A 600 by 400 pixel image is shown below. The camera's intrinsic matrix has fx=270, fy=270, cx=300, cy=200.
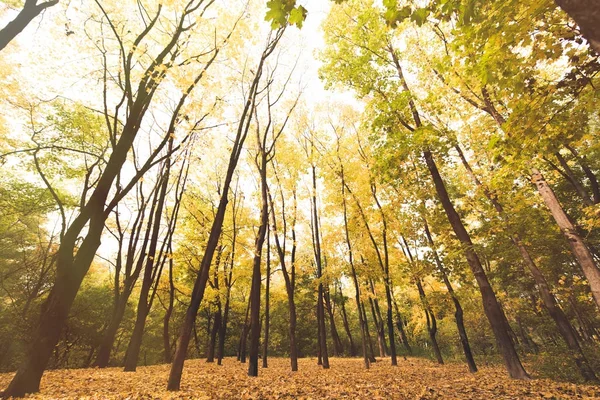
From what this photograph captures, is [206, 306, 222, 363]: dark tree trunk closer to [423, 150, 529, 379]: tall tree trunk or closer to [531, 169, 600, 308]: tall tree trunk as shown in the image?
[423, 150, 529, 379]: tall tree trunk

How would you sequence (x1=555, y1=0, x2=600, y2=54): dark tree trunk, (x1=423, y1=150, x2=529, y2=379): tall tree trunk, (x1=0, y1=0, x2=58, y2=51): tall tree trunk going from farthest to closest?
1. (x1=423, y1=150, x2=529, y2=379): tall tree trunk
2. (x1=0, y1=0, x2=58, y2=51): tall tree trunk
3. (x1=555, y1=0, x2=600, y2=54): dark tree trunk

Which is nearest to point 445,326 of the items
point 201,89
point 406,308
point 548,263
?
point 406,308

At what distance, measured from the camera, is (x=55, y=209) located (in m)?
16.9

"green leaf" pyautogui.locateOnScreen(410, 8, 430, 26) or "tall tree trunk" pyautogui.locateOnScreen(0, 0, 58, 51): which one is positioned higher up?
"tall tree trunk" pyautogui.locateOnScreen(0, 0, 58, 51)

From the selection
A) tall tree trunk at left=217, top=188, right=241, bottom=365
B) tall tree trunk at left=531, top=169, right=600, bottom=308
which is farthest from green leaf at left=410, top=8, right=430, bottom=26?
tall tree trunk at left=217, top=188, right=241, bottom=365

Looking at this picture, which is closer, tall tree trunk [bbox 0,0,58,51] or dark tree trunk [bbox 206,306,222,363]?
tall tree trunk [bbox 0,0,58,51]

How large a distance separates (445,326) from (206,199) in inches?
1498

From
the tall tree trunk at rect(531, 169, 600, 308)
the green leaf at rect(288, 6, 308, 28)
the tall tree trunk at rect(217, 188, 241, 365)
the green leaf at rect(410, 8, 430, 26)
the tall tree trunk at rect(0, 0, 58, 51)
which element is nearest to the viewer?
the green leaf at rect(288, 6, 308, 28)

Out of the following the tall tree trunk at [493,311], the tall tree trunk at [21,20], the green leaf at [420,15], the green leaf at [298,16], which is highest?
the tall tree trunk at [21,20]

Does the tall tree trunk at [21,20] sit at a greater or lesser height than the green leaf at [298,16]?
greater

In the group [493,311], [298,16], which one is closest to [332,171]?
[493,311]

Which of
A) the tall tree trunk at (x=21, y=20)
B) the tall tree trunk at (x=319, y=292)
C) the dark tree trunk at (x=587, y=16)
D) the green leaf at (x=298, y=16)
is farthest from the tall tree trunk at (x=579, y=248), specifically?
the tall tree trunk at (x=21, y=20)

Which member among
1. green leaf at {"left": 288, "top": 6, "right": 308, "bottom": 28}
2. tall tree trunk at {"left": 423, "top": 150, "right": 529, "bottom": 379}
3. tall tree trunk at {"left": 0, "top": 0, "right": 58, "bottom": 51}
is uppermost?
tall tree trunk at {"left": 0, "top": 0, "right": 58, "bottom": 51}

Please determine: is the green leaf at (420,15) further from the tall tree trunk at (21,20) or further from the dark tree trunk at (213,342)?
the dark tree trunk at (213,342)
